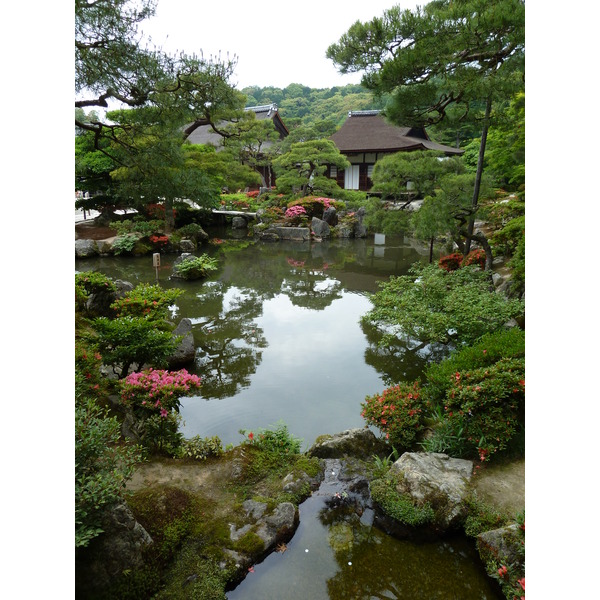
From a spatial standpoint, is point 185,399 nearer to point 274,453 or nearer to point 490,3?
point 274,453

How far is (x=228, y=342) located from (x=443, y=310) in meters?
3.63

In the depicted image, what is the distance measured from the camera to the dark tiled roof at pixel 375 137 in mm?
24719

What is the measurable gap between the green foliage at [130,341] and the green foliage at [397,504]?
2.74 m

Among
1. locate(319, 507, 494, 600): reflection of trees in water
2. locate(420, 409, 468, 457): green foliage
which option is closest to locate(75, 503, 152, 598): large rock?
locate(319, 507, 494, 600): reflection of trees in water

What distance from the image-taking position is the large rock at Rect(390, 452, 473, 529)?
3557 millimetres

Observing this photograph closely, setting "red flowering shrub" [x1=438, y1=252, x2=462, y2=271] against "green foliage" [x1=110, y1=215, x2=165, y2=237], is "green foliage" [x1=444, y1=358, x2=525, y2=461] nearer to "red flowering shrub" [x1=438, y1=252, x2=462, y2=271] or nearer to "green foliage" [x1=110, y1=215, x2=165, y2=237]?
"red flowering shrub" [x1=438, y1=252, x2=462, y2=271]

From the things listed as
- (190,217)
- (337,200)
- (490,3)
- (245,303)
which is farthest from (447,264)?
(190,217)

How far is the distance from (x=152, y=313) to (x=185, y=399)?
1225mm

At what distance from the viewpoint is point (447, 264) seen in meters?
10.9

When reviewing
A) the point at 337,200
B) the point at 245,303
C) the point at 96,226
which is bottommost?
the point at 245,303

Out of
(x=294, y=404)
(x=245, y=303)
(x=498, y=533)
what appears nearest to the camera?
(x=498, y=533)

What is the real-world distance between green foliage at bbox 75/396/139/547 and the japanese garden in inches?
0.6

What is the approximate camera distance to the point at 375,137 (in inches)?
1020

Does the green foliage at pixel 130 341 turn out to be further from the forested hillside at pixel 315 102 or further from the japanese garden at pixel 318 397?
the forested hillside at pixel 315 102
